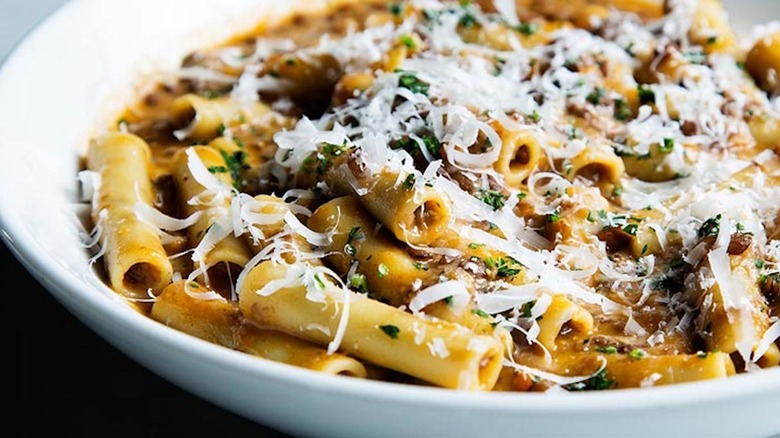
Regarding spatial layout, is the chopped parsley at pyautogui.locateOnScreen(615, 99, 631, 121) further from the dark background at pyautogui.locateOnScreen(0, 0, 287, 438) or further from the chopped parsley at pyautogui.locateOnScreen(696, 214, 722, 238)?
the dark background at pyautogui.locateOnScreen(0, 0, 287, 438)

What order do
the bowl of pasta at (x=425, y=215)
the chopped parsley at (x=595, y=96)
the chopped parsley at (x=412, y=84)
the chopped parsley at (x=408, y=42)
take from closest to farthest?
the bowl of pasta at (x=425, y=215) < the chopped parsley at (x=412, y=84) < the chopped parsley at (x=595, y=96) < the chopped parsley at (x=408, y=42)

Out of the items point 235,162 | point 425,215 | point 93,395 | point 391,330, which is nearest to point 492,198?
→ point 425,215

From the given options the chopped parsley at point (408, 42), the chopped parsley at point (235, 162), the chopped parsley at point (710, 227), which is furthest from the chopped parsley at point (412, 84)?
the chopped parsley at point (710, 227)

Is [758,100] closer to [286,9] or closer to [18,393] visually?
[286,9]

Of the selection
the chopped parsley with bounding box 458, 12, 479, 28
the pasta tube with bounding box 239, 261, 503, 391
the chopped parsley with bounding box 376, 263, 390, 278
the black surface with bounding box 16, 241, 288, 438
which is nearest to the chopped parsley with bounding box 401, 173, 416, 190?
the chopped parsley with bounding box 376, 263, 390, 278

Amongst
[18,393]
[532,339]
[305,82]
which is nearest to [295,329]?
[532,339]

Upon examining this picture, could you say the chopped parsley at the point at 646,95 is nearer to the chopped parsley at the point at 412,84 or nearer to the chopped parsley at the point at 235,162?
the chopped parsley at the point at 412,84
